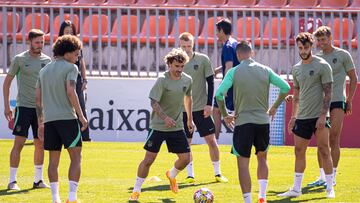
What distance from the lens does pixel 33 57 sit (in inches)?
516

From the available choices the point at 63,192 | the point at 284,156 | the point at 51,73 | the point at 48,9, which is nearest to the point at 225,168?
the point at 284,156

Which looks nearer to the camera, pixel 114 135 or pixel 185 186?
pixel 185 186

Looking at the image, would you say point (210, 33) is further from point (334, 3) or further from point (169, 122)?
point (169, 122)

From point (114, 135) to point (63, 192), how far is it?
6948 mm

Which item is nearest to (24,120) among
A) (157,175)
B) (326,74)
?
(157,175)

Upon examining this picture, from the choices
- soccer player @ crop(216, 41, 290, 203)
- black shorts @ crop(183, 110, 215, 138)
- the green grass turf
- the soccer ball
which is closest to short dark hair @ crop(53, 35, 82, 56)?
soccer player @ crop(216, 41, 290, 203)

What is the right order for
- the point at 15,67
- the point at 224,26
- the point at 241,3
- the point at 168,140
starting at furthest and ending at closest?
the point at 241,3 < the point at 224,26 < the point at 15,67 < the point at 168,140

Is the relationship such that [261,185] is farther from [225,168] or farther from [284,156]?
[284,156]

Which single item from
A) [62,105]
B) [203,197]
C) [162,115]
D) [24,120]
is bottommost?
[203,197]

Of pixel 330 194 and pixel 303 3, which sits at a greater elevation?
pixel 303 3

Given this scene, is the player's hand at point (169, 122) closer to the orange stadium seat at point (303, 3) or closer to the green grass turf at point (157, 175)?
the green grass turf at point (157, 175)

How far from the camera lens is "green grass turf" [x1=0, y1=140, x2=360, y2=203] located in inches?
487

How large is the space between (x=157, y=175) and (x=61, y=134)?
3.85m

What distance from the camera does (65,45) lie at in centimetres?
1101
